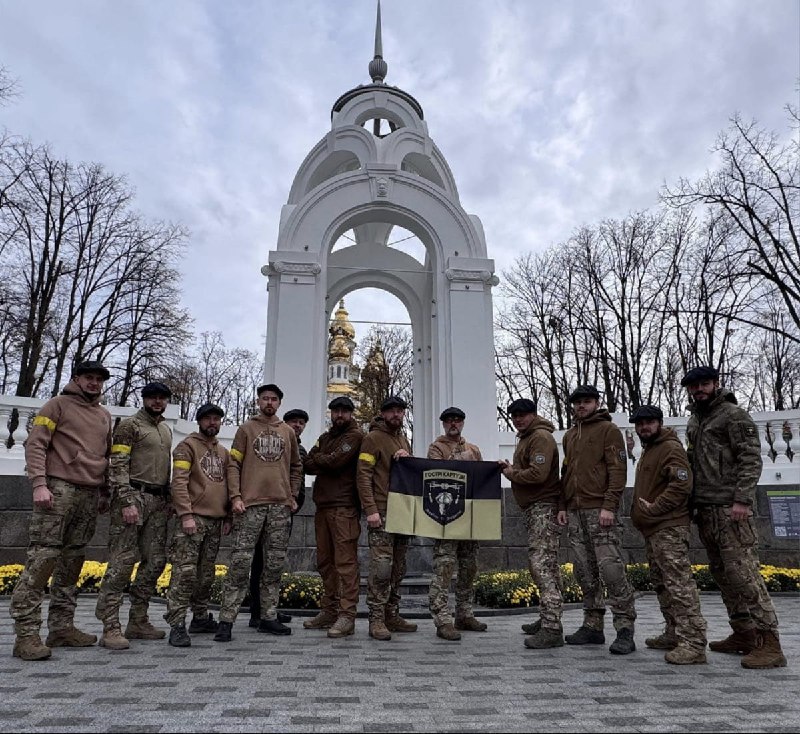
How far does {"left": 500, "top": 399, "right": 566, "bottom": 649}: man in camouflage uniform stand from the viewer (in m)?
5.34

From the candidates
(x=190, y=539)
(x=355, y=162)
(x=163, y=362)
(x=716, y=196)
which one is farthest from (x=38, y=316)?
(x=716, y=196)

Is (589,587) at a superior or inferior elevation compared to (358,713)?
superior

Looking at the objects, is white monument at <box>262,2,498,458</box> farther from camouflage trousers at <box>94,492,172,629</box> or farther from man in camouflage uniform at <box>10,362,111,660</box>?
man in camouflage uniform at <box>10,362,111,660</box>

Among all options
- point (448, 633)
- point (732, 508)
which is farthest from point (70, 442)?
point (732, 508)

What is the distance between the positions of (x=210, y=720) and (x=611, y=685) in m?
2.44

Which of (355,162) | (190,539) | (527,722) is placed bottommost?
(527,722)

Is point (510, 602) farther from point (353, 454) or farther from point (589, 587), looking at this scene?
point (353, 454)

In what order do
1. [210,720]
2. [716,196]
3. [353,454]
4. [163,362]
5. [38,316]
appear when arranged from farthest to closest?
[163,362] < [38,316] < [716,196] < [353,454] < [210,720]

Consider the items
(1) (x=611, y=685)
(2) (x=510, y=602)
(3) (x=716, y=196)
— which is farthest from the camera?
(3) (x=716, y=196)

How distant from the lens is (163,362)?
23.1 m

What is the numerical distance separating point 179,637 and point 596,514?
363 centimetres

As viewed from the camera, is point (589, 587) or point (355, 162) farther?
point (355, 162)

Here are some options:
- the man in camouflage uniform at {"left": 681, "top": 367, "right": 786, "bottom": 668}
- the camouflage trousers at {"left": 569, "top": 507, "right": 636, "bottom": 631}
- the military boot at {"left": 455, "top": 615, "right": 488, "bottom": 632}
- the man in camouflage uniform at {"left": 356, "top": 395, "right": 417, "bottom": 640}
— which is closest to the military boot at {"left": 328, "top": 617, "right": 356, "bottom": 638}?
the man in camouflage uniform at {"left": 356, "top": 395, "right": 417, "bottom": 640}

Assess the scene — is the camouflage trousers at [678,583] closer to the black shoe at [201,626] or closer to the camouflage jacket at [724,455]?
the camouflage jacket at [724,455]
